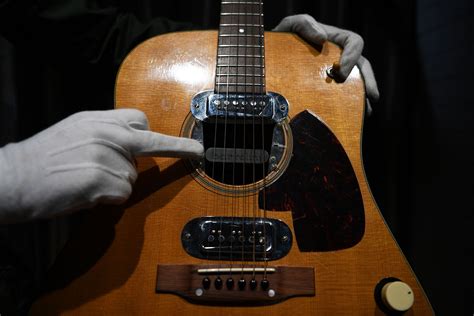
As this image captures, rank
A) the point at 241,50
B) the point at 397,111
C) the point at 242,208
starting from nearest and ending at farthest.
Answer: the point at 242,208
the point at 241,50
the point at 397,111

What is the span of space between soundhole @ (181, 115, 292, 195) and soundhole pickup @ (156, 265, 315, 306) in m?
0.14

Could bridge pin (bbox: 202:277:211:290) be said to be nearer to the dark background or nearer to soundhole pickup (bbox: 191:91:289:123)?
soundhole pickup (bbox: 191:91:289:123)

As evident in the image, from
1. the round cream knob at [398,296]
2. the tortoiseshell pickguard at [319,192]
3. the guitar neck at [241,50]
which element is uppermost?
the guitar neck at [241,50]

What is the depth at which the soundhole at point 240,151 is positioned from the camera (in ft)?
1.97

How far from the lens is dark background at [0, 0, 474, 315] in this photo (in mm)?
856

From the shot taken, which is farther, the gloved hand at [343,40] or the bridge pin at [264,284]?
the gloved hand at [343,40]

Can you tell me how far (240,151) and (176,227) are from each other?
19 cm

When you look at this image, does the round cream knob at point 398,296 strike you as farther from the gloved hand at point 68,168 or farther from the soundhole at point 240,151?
the gloved hand at point 68,168

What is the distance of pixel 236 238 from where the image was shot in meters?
0.55

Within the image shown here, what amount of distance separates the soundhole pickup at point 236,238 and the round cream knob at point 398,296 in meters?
0.16

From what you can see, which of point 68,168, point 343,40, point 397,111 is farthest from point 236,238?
point 397,111

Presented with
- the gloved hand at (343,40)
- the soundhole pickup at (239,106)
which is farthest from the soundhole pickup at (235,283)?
the gloved hand at (343,40)

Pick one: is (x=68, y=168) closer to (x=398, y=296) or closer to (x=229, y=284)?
(x=229, y=284)

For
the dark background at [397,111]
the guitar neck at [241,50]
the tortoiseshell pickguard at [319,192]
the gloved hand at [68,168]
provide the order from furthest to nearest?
1. the dark background at [397,111]
2. the guitar neck at [241,50]
3. the tortoiseshell pickguard at [319,192]
4. the gloved hand at [68,168]
